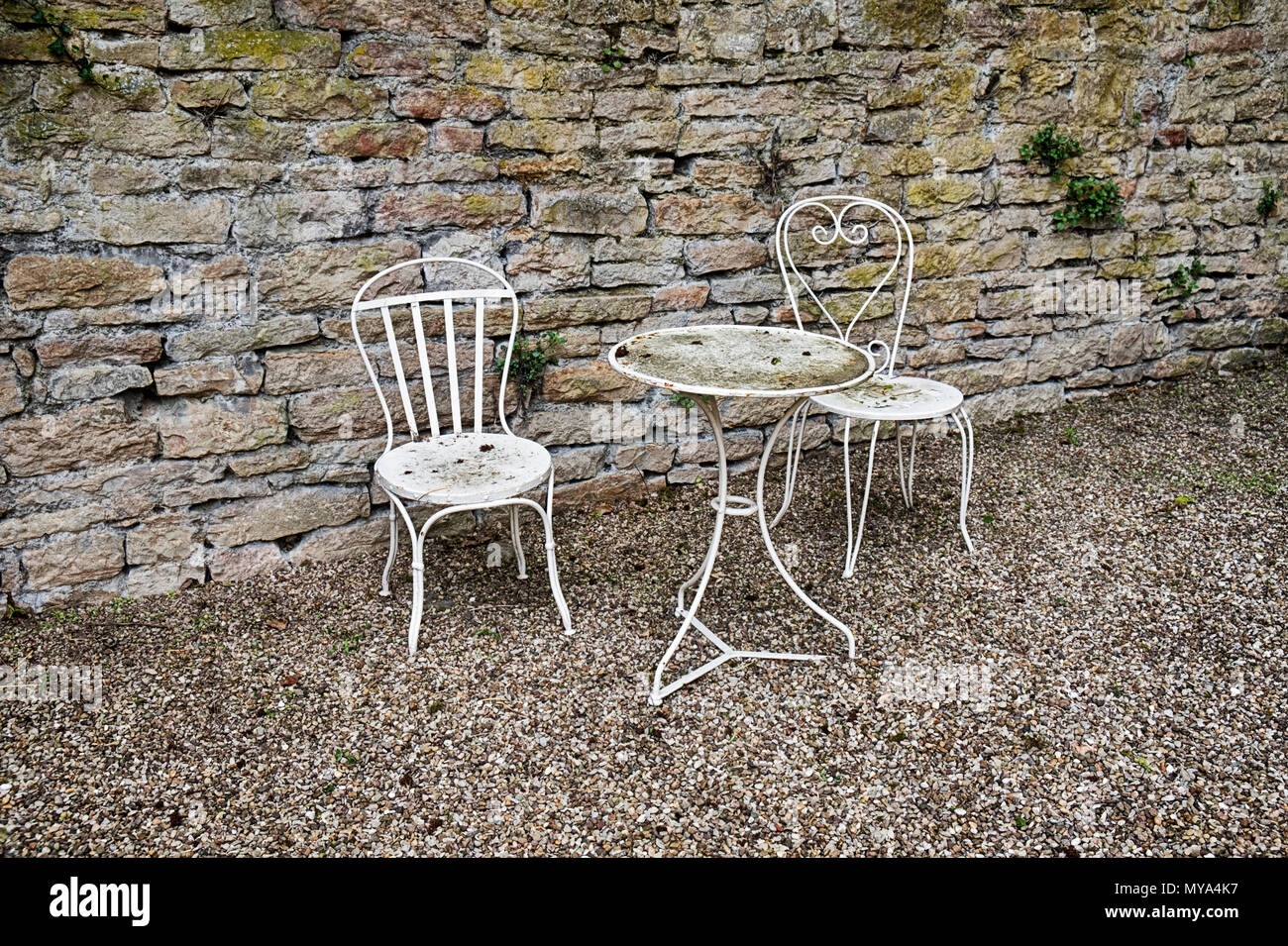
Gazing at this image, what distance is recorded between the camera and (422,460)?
9.34 feet

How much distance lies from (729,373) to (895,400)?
36.7 inches

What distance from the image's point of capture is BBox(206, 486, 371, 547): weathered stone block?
3090mm

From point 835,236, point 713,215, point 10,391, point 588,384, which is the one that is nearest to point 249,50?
point 10,391

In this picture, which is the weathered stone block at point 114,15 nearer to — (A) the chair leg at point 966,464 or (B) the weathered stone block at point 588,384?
(B) the weathered stone block at point 588,384

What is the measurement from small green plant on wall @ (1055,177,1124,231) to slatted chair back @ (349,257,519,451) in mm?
2519

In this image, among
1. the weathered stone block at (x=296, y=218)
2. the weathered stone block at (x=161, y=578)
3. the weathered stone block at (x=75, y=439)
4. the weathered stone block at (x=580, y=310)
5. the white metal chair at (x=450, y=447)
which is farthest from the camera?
the weathered stone block at (x=580, y=310)

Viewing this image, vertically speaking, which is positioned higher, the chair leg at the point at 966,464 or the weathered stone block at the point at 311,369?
the weathered stone block at the point at 311,369

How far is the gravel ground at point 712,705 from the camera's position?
211cm


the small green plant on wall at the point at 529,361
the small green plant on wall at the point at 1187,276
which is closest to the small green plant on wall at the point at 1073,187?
the small green plant on wall at the point at 1187,276

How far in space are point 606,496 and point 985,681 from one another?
1.61 m

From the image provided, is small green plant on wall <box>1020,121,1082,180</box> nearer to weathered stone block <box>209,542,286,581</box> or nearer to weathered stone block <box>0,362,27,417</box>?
weathered stone block <box>209,542,286,581</box>

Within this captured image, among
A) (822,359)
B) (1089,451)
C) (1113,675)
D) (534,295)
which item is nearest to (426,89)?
(534,295)

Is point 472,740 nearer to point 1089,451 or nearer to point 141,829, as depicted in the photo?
point 141,829

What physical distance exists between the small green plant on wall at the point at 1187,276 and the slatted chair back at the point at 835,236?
61.6 inches
